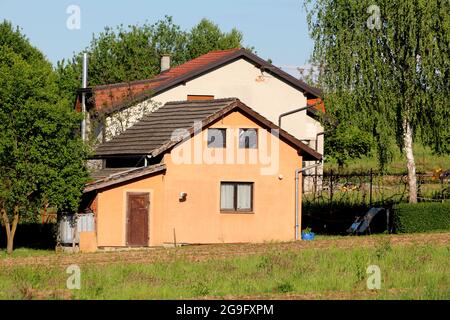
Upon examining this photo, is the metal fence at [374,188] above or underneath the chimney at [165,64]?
underneath

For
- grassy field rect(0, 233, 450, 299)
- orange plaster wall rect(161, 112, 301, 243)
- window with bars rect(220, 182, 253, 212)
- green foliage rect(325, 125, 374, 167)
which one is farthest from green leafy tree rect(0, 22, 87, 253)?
green foliage rect(325, 125, 374, 167)

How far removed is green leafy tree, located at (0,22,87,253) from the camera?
3806cm

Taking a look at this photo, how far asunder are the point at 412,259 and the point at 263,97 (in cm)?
2938

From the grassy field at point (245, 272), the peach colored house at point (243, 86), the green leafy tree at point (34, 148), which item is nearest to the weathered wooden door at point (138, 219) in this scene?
the grassy field at point (245, 272)

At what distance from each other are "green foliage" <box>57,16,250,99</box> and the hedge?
40.3 metres

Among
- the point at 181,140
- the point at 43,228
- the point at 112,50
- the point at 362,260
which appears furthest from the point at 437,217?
the point at 112,50

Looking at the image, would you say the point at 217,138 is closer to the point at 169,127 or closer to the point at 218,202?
the point at 169,127

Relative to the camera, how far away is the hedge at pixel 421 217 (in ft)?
141

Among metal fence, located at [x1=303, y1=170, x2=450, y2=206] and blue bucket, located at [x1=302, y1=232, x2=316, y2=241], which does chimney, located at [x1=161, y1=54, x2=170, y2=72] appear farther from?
blue bucket, located at [x1=302, y1=232, x2=316, y2=241]

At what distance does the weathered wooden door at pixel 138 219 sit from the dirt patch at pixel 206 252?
94cm

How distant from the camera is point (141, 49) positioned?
316 ft

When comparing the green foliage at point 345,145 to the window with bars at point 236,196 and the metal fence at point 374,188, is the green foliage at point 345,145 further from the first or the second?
the window with bars at point 236,196

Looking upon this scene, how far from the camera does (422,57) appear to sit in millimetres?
43875
